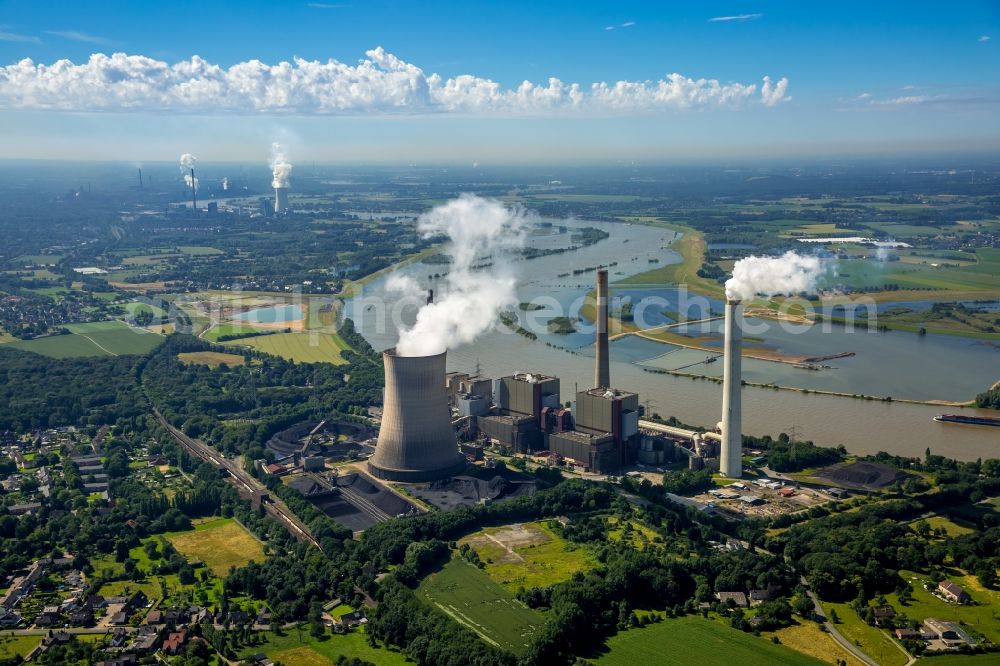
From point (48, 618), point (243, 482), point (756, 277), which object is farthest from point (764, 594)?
point (243, 482)

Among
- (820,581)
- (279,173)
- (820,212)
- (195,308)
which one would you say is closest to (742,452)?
(820,581)

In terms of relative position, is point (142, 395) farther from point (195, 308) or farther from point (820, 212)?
point (820, 212)

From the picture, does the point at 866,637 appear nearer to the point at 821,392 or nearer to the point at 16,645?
the point at 16,645

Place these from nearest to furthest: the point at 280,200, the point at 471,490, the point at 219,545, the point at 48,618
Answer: the point at 48,618, the point at 219,545, the point at 471,490, the point at 280,200

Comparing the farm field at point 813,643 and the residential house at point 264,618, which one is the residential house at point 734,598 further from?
the residential house at point 264,618

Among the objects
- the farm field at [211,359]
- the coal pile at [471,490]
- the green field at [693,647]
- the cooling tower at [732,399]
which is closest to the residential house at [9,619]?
the coal pile at [471,490]

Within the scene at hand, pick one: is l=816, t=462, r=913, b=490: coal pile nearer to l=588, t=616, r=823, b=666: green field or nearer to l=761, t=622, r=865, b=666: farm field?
l=761, t=622, r=865, b=666: farm field
